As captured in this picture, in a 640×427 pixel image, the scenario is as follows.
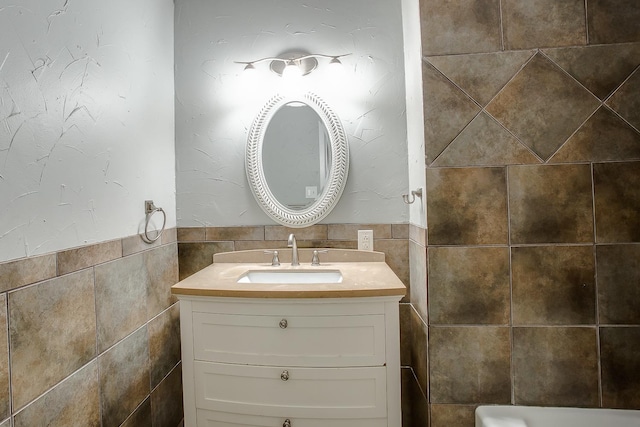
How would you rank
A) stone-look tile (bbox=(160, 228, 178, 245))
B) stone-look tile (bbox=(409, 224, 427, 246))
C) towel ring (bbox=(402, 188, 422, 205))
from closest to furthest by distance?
stone-look tile (bbox=(409, 224, 427, 246))
towel ring (bbox=(402, 188, 422, 205))
stone-look tile (bbox=(160, 228, 178, 245))

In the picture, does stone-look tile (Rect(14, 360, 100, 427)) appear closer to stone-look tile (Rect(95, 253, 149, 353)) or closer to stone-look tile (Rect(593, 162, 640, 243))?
Result: stone-look tile (Rect(95, 253, 149, 353))

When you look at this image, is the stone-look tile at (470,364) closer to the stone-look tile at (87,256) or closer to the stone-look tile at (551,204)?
the stone-look tile at (551,204)

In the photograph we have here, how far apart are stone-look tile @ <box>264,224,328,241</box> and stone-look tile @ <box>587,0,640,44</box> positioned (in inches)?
52.0

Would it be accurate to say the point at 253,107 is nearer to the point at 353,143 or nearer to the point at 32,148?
the point at 353,143

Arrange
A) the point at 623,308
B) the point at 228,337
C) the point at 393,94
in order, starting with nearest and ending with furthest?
the point at 623,308, the point at 228,337, the point at 393,94

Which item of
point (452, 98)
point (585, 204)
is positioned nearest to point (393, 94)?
point (452, 98)

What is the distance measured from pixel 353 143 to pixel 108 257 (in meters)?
1.20

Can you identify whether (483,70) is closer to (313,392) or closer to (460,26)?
(460,26)

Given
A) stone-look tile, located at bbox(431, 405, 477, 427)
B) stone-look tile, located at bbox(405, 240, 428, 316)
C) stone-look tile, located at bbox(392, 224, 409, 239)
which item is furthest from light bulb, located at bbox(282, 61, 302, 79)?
stone-look tile, located at bbox(431, 405, 477, 427)

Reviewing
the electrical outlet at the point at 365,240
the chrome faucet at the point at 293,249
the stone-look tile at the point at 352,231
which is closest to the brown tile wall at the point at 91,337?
the chrome faucet at the point at 293,249

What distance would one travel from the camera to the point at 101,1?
1.33 metres

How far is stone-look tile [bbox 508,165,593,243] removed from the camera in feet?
4.30

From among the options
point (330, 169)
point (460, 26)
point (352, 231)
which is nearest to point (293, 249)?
point (352, 231)

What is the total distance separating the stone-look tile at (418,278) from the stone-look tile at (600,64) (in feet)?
2.70
